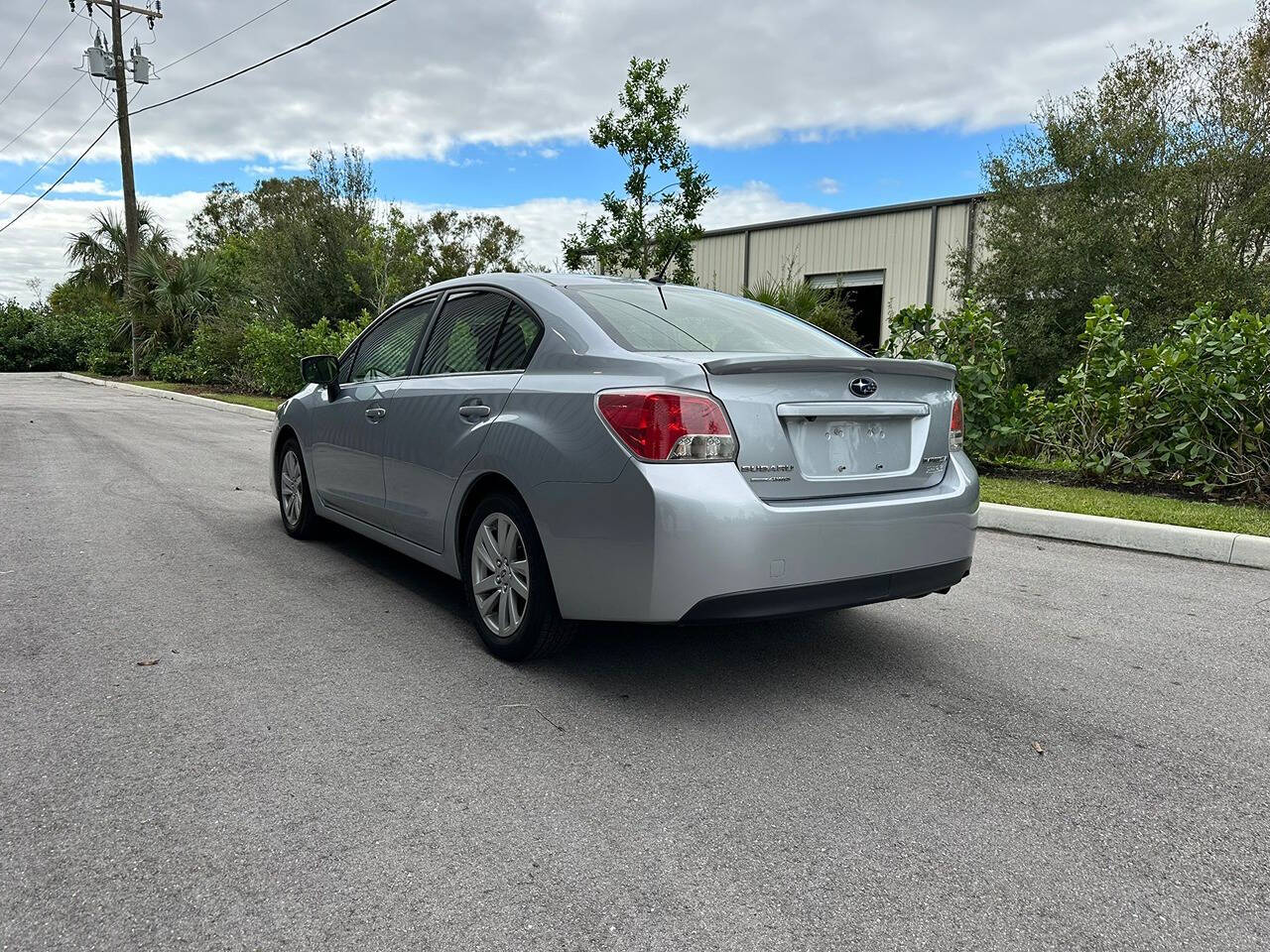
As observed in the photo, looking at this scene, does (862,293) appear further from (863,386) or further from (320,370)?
(863,386)

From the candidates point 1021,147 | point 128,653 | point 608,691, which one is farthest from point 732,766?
point 1021,147

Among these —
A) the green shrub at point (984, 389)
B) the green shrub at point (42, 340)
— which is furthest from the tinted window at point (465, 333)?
the green shrub at point (42, 340)

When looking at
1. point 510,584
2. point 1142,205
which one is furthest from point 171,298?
point 510,584

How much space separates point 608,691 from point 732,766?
0.75 meters

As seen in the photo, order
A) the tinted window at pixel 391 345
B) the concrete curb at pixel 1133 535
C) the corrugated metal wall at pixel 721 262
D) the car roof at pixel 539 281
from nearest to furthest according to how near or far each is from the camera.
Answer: the car roof at pixel 539 281 < the tinted window at pixel 391 345 < the concrete curb at pixel 1133 535 < the corrugated metal wall at pixel 721 262

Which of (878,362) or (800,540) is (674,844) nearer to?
(800,540)

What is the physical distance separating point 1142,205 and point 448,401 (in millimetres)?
19913

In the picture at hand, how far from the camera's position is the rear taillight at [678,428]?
3.29m

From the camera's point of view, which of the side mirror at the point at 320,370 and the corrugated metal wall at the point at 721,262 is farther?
the corrugated metal wall at the point at 721,262

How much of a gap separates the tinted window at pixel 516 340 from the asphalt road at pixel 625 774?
123cm

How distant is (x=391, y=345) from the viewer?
5352mm

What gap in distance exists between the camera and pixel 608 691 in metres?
3.64

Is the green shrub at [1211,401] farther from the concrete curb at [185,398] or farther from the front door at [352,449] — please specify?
the concrete curb at [185,398]

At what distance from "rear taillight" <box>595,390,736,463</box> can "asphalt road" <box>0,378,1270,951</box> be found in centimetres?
93
